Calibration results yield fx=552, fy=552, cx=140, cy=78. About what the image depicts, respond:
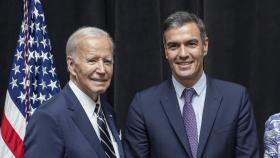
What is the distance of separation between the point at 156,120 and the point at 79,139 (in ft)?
1.69

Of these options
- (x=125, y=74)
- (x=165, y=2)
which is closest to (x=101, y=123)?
(x=125, y=74)

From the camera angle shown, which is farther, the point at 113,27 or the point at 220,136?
the point at 113,27

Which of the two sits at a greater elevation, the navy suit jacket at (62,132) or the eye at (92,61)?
the eye at (92,61)

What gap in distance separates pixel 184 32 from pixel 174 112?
0.39m

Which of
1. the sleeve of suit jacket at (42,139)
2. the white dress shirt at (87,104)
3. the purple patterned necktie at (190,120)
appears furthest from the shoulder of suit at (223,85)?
the sleeve of suit jacket at (42,139)

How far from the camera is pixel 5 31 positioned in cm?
368

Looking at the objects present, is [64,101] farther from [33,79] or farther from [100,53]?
[33,79]

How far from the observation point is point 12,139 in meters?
3.09

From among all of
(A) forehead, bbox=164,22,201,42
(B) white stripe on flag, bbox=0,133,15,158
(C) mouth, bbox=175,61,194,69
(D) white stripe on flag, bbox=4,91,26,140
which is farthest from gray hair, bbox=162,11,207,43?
(B) white stripe on flag, bbox=0,133,15,158

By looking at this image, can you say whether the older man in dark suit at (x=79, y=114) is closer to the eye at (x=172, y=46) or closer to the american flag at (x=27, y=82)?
the eye at (x=172, y=46)

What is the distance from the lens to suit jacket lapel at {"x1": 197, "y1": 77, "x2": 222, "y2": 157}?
2.55m

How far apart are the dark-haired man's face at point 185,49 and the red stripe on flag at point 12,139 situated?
103 centimetres

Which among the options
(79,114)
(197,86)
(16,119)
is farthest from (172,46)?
(16,119)

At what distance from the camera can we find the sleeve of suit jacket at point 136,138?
8.58 feet
